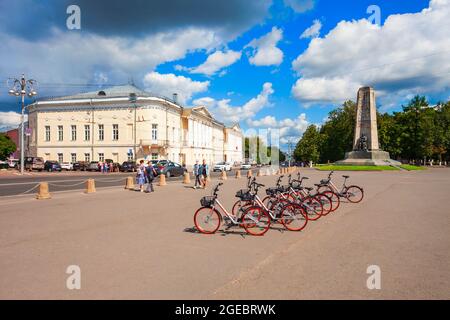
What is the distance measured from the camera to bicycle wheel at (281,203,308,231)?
848cm

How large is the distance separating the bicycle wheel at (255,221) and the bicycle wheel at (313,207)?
2272 millimetres

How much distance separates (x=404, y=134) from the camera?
68438 millimetres

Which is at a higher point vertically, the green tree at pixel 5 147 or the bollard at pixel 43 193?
the green tree at pixel 5 147

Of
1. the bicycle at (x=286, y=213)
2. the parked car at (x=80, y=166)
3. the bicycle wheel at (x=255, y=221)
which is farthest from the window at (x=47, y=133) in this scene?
the bicycle wheel at (x=255, y=221)

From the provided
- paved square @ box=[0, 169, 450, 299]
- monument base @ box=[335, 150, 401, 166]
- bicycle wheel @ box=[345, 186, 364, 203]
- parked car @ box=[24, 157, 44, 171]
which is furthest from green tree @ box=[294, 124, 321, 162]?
paved square @ box=[0, 169, 450, 299]

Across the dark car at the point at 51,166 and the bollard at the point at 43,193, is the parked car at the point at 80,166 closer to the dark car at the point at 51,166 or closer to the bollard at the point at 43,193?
the dark car at the point at 51,166

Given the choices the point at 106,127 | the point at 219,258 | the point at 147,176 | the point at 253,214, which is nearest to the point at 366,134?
the point at 147,176

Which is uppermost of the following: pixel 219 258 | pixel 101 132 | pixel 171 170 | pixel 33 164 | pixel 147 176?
pixel 101 132

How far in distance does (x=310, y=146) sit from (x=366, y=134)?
4073cm

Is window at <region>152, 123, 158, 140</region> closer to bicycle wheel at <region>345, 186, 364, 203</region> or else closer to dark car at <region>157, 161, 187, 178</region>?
dark car at <region>157, 161, 187, 178</region>

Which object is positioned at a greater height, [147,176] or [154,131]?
[154,131]

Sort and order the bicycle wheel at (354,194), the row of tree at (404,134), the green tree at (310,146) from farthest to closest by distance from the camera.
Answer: the green tree at (310,146) < the row of tree at (404,134) < the bicycle wheel at (354,194)

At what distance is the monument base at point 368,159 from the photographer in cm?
4231

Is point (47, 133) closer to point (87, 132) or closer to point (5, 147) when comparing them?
point (87, 132)
